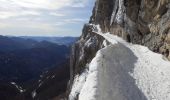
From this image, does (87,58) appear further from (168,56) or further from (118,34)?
(168,56)

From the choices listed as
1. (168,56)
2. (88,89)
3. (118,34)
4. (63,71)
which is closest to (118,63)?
(168,56)

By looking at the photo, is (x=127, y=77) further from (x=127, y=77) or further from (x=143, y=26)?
(x=143, y=26)

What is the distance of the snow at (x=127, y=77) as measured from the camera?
59.2 ft

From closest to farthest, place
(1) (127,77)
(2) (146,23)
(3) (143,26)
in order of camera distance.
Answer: (1) (127,77) < (2) (146,23) < (3) (143,26)

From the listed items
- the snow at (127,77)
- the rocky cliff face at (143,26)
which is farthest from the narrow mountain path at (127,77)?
the rocky cliff face at (143,26)

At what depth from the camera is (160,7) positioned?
27703 mm

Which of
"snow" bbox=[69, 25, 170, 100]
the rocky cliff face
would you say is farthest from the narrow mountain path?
the rocky cliff face

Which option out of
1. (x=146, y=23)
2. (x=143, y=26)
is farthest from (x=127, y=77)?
(x=143, y=26)

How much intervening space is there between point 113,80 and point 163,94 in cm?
314

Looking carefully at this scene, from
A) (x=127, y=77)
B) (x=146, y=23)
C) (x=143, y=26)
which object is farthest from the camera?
(x=143, y=26)

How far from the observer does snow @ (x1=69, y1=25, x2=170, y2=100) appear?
59.2 feet

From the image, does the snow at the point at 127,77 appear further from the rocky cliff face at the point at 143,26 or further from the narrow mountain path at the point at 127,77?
the rocky cliff face at the point at 143,26

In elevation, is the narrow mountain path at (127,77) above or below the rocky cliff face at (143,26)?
below

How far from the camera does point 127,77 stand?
21453mm
